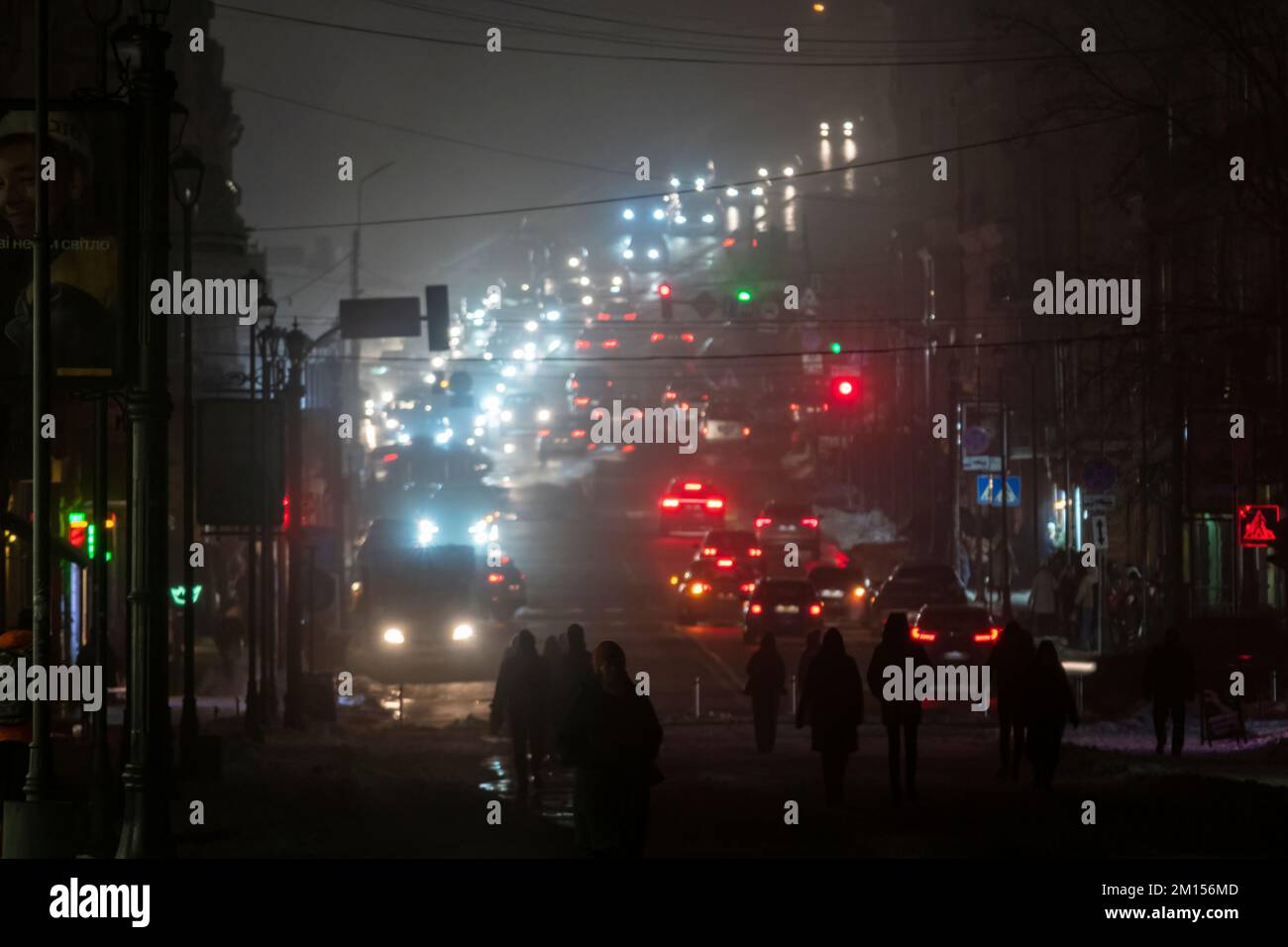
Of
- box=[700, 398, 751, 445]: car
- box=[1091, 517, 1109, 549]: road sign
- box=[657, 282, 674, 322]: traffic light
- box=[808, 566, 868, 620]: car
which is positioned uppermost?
box=[657, 282, 674, 322]: traffic light

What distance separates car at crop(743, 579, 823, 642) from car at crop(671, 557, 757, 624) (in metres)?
7.43

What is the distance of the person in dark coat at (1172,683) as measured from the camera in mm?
24469

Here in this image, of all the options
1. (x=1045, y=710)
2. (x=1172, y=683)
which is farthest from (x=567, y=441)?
(x=1045, y=710)

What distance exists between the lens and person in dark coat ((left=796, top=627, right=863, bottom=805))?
1925cm

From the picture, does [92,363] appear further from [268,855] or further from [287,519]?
[287,519]

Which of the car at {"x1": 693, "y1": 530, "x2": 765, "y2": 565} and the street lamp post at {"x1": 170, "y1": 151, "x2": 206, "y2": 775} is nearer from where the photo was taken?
the street lamp post at {"x1": 170, "y1": 151, "x2": 206, "y2": 775}

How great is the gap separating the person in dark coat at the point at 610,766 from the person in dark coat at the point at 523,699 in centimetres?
839

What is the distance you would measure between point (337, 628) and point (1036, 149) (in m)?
34.5

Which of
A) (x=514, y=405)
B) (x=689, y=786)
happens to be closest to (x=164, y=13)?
(x=689, y=786)

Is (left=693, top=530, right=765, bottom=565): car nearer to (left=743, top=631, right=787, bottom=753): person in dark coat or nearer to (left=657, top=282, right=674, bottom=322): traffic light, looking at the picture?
(left=657, top=282, right=674, bottom=322): traffic light

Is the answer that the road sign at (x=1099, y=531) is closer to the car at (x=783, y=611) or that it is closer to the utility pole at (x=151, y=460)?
the car at (x=783, y=611)

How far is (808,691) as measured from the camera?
1969 cm

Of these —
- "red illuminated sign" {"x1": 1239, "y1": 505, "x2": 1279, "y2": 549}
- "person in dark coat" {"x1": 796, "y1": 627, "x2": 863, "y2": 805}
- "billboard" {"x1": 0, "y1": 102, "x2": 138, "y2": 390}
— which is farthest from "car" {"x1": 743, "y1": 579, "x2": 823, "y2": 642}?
"billboard" {"x1": 0, "y1": 102, "x2": 138, "y2": 390}

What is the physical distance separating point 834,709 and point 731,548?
39961mm
